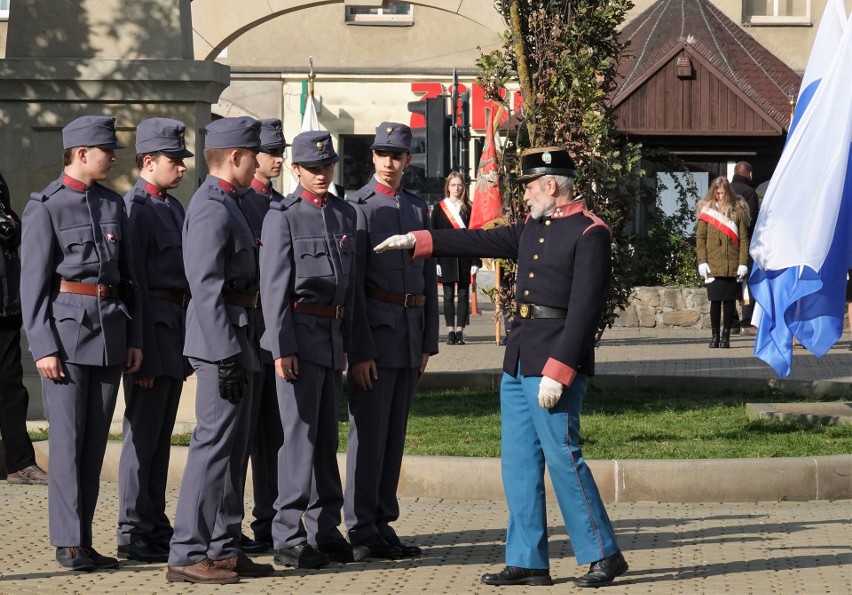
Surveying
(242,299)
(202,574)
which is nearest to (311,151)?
(242,299)

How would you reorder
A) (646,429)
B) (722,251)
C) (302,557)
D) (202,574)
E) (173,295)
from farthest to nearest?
(722,251), (646,429), (173,295), (302,557), (202,574)

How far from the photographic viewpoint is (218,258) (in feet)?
23.6

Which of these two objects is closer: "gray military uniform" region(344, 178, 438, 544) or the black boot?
"gray military uniform" region(344, 178, 438, 544)

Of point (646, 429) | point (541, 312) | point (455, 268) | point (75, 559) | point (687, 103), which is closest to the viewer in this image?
point (541, 312)

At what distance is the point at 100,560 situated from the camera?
7477 millimetres

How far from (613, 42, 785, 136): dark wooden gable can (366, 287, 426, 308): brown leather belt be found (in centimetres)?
1651

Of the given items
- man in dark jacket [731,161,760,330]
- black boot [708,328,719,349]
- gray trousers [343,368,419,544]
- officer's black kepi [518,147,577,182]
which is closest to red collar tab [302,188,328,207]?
gray trousers [343,368,419,544]

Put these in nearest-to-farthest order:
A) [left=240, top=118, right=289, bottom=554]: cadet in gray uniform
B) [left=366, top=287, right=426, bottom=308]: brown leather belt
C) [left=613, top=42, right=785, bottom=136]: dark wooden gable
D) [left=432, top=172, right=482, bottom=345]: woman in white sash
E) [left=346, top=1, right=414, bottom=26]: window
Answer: [left=240, top=118, right=289, bottom=554]: cadet in gray uniform
[left=366, top=287, right=426, bottom=308]: brown leather belt
[left=432, top=172, right=482, bottom=345]: woman in white sash
[left=613, top=42, right=785, bottom=136]: dark wooden gable
[left=346, top=1, right=414, bottom=26]: window

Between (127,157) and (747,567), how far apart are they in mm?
5619

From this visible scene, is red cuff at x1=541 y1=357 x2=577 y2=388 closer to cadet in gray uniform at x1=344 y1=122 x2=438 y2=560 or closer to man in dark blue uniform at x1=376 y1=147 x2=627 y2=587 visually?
man in dark blue uniform at x1=376 y1=147 x2=627 y2=587

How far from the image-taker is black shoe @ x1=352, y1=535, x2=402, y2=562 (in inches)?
308

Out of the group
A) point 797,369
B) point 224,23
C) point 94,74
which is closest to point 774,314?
point 94,74

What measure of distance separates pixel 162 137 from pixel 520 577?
2.66 meters

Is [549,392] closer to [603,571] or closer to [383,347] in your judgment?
[603,571]
